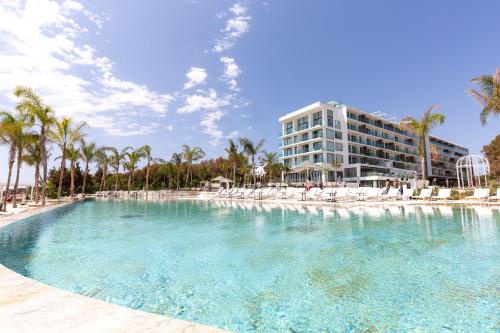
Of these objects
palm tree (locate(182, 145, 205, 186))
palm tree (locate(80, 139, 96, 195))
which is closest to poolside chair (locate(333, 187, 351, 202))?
palm tree (locate(182, 145, 205, 186))

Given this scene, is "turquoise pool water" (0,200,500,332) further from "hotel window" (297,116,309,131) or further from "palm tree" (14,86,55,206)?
"hotel window" (297,116,309,131)

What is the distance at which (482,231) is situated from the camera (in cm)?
838

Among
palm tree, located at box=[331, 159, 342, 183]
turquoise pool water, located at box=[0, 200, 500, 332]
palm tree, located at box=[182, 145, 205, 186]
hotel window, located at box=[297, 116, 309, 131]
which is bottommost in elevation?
turquoise pool water, located at box=[0, 200, 500, 332]

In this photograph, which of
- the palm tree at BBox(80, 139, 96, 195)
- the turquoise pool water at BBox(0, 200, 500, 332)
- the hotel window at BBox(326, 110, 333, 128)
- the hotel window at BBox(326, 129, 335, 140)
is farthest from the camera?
the hotel window at BBox(326, 110, 333, 128)

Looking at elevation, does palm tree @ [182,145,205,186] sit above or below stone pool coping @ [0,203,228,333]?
above

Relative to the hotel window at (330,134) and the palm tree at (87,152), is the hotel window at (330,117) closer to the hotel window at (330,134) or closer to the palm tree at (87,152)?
the hotel window at (330,134)

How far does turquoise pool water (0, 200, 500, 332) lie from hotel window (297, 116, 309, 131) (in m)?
37.0

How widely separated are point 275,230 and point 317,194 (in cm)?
1260

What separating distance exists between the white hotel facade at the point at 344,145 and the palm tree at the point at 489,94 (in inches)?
823

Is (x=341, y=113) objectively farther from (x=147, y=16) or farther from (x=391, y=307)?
(x=391, y=307)

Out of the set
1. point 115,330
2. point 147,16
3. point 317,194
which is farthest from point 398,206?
point 147,16

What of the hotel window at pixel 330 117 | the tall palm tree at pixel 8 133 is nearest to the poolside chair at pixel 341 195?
the tall palm tree at pixel 8 133

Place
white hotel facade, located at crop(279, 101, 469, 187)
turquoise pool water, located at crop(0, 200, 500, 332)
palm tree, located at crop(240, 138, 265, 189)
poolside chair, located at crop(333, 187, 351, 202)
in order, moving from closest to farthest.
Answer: turquoise pool water, located at crop(0, 200, 500, 332) < poolside chair, located at crop(333, 187, 351, 202) < palm tree, located at crop(240, 138, 265, 189) < white hotel facade, located at crop(279, 101, 469, 187)

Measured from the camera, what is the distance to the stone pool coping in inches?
80.1
